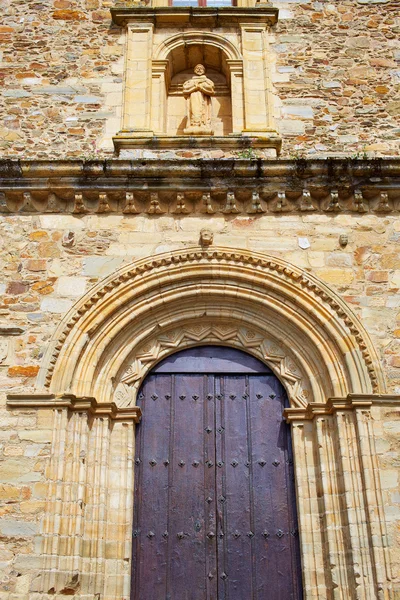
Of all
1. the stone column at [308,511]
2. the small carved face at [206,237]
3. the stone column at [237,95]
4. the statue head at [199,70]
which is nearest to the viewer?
the stone column at [308,511]

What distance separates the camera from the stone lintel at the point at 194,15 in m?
7.87

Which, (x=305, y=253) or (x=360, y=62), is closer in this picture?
(x=305, y=253)

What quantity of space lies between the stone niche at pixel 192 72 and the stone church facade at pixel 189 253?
0.02m

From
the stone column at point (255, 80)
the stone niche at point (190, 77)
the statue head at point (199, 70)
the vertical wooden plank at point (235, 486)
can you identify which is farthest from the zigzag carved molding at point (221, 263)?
the statue head at point (199, 70)

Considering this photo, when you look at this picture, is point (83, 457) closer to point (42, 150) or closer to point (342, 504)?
point (342, 504)

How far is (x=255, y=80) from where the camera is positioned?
24.9ft

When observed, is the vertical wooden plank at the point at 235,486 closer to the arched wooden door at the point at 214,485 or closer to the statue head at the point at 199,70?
the arched wooden door at the point at 214,485

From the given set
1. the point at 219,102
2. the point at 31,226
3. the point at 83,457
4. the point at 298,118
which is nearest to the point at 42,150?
the point at 31,226

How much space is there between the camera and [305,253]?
6.58 meters

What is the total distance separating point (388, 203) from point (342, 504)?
9.33 ft

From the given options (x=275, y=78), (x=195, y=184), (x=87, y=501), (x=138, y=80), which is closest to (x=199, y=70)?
(x=138, y=80)

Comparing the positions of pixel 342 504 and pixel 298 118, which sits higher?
pixel 298 118

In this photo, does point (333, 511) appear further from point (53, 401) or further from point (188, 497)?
point (53, 401)

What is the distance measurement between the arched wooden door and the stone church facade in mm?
100
